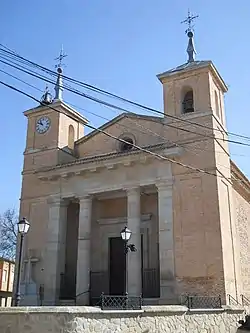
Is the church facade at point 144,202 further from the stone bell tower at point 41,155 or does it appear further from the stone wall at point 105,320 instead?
the stone wall at point 105,320

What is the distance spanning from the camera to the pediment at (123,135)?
1881 cm

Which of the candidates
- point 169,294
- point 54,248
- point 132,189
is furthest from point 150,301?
point 54,248

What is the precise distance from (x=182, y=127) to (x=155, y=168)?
2.03 metres

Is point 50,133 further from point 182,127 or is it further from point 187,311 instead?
point 187,311

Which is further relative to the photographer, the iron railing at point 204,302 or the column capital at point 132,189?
the column capital at point 132,189

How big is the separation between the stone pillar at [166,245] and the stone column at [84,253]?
10.9ft

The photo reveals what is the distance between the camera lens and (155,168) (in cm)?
1739

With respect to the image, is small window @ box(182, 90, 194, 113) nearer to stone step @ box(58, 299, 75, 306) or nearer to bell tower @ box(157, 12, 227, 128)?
bell tower @ box(157, 12, 227, 128)

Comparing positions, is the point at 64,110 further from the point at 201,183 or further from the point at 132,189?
the point at 201,183

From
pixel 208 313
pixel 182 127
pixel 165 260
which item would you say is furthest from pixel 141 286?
pixel 182 127

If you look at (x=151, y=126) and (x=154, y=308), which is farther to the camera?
(x=151, y=126)

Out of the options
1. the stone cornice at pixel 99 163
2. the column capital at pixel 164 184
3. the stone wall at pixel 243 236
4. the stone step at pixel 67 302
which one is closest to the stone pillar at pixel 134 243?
the column capital at pixel 164 184

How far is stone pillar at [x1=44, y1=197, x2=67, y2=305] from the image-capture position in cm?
1792

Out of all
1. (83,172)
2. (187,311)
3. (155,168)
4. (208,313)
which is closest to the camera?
(187,311)
